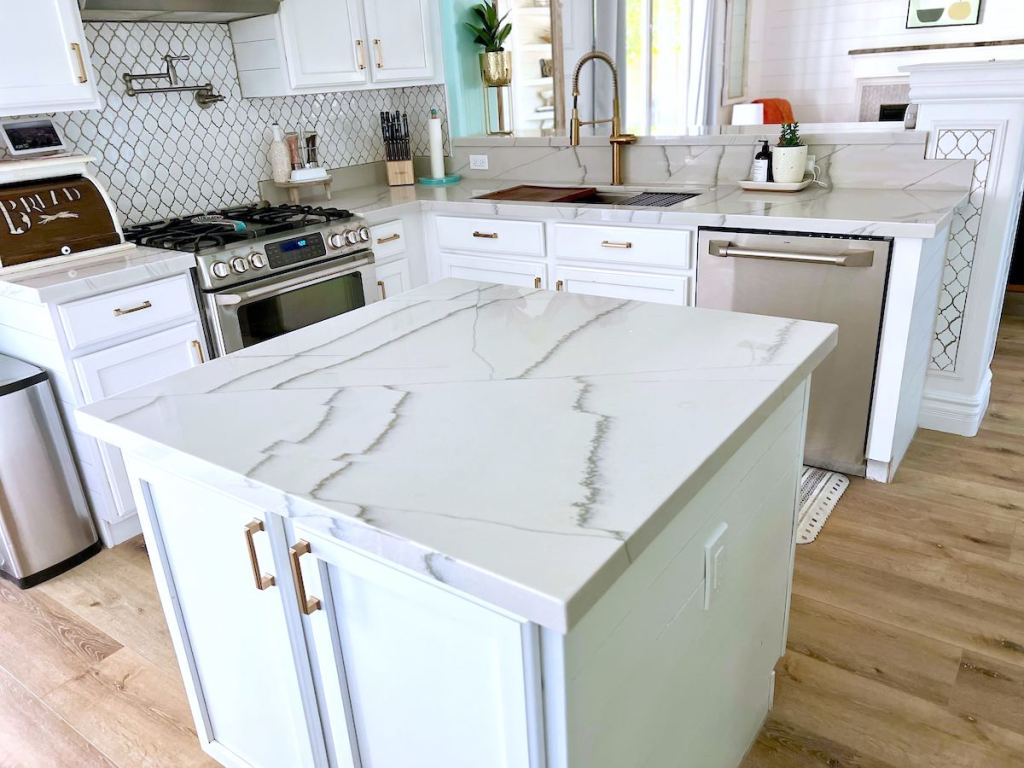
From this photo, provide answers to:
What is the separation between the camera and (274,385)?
1.40 meters

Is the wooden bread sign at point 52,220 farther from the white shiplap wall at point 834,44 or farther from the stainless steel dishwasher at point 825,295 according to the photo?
the white shiplap wall at point 834,44

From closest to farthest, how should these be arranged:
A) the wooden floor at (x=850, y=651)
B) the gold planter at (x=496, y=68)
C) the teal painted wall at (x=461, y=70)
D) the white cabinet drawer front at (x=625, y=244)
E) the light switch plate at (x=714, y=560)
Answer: the light switch plate at (x=714, y=560) → the wooden floor at (x=850, y=651) → the white cabinet drawer front at (x=625, y=244) → the teal painted wall at (x=461, y=70) → the gold planter at (x=496, y=68)

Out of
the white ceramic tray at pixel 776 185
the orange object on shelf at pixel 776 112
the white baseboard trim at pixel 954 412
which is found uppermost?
the orange object on shelf at pixel 776 112

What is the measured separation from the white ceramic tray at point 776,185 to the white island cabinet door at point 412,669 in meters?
2.48

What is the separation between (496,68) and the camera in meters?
3.90

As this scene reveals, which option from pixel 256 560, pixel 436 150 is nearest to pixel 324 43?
pixel 436 150

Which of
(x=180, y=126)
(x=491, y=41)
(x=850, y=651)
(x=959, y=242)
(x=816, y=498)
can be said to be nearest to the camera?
(x=850, y=651)

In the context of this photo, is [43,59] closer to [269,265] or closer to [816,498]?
[269,265]

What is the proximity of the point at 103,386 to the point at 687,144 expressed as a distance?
2.43 metres

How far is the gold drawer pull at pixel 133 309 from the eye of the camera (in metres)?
2.48

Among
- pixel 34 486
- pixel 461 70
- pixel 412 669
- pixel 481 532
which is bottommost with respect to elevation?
pixel 34 486

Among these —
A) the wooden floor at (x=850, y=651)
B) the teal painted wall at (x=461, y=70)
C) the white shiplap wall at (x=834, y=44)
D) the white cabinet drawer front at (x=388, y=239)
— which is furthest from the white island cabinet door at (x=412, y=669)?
the white shiplap wall at (x=834, y=44)

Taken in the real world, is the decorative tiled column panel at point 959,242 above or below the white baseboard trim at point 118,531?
above

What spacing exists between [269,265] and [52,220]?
68 cm
